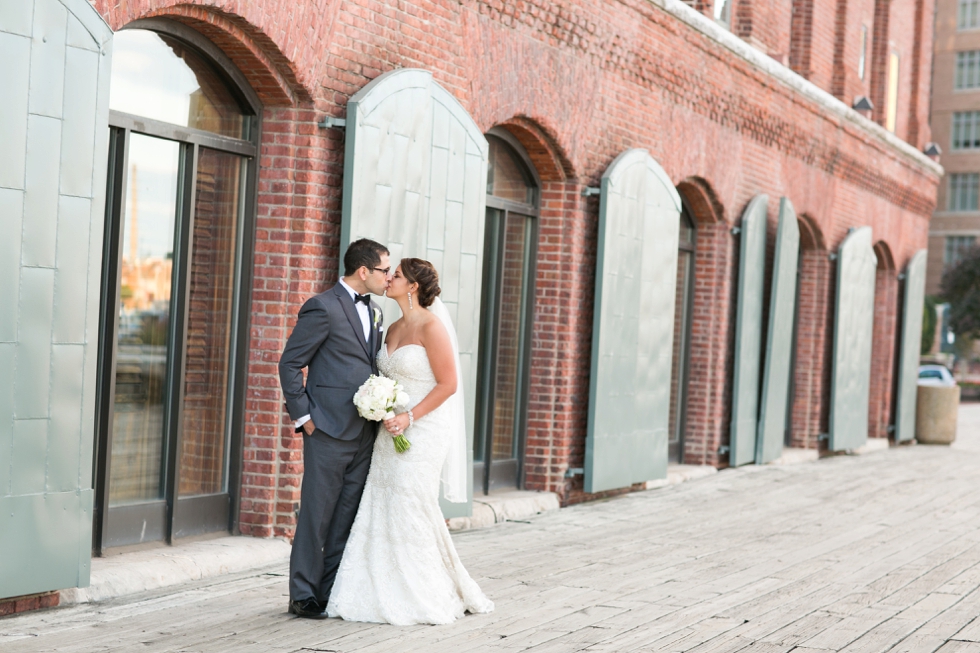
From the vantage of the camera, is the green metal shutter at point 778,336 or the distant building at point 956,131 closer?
the green metal shutter at point 778,336

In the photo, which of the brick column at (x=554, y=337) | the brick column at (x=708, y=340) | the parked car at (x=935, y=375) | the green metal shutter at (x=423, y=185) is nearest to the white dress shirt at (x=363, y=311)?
the green metal shutter at (x=423, y=185)

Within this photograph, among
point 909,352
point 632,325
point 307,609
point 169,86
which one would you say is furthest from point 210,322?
point 909,352

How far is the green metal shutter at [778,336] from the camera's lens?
14.6m

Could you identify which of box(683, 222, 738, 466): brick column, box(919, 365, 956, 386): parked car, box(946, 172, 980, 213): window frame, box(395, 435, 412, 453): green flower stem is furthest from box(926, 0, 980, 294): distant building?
box(395, 435, 412, 453): green flower stem

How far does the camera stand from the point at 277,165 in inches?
295

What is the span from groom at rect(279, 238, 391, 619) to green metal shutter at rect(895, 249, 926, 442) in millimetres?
15760

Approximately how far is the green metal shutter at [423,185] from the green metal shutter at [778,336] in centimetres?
652

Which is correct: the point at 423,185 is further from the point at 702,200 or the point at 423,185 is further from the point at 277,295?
the point at 702,200

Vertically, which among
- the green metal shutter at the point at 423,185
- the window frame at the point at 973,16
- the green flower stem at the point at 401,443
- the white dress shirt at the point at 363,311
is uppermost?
the window frame at the point at 973,16

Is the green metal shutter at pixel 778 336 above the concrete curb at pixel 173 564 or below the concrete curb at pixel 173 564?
above

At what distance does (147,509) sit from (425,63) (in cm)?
343

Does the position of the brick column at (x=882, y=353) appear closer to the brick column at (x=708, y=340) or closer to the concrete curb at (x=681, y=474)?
the brick column at (x=708, y=340)

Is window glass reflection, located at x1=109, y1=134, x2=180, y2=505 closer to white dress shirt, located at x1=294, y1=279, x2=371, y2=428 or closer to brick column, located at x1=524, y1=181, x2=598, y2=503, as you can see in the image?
white dress shirt, located at x1=294, y1=279, x2=371, y2=428

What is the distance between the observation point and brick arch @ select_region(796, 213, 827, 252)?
641 inches
